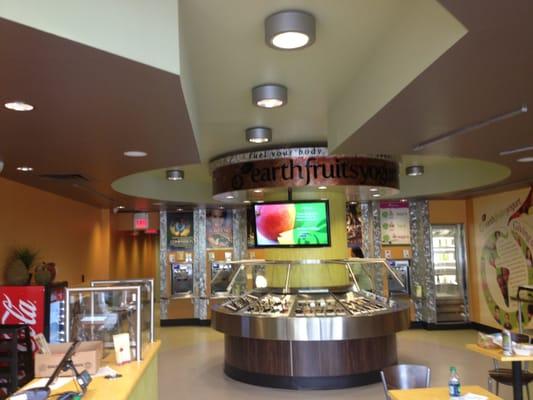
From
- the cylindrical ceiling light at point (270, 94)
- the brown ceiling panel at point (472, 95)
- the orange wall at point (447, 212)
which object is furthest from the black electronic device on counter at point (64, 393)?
the orange wall at point (447, 212)

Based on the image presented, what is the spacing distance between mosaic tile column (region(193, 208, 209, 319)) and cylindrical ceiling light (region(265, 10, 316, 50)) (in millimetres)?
8704

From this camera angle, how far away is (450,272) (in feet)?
33.7

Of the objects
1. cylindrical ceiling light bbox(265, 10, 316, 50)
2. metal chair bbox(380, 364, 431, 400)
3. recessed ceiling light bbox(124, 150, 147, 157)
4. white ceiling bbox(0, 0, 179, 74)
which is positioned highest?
cylindrical ceiling light bbox(265, 10, 316, 50)

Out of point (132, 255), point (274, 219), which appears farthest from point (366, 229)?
point (132, 255)

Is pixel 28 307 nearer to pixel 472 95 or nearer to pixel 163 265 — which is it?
pixel 472 95

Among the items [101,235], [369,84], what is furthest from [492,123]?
[101,235]

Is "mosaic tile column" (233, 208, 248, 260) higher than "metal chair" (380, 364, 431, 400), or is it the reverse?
"mosaic tile column" (233, 208, 248, 260)

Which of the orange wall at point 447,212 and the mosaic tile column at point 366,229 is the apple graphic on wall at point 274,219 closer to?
the mosaic tile column at point 366,229

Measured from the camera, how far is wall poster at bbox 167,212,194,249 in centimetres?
1146

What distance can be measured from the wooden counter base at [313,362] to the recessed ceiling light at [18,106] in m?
4.17

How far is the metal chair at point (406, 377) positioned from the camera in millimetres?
3781

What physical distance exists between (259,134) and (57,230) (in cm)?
415

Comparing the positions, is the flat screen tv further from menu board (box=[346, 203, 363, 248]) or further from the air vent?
menu board (box=[346, 203, 363, 248])

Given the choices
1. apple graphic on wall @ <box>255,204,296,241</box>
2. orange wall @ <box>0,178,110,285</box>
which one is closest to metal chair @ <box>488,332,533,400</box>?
apple graphic on wall @ <box>255,204,296,241</box>
